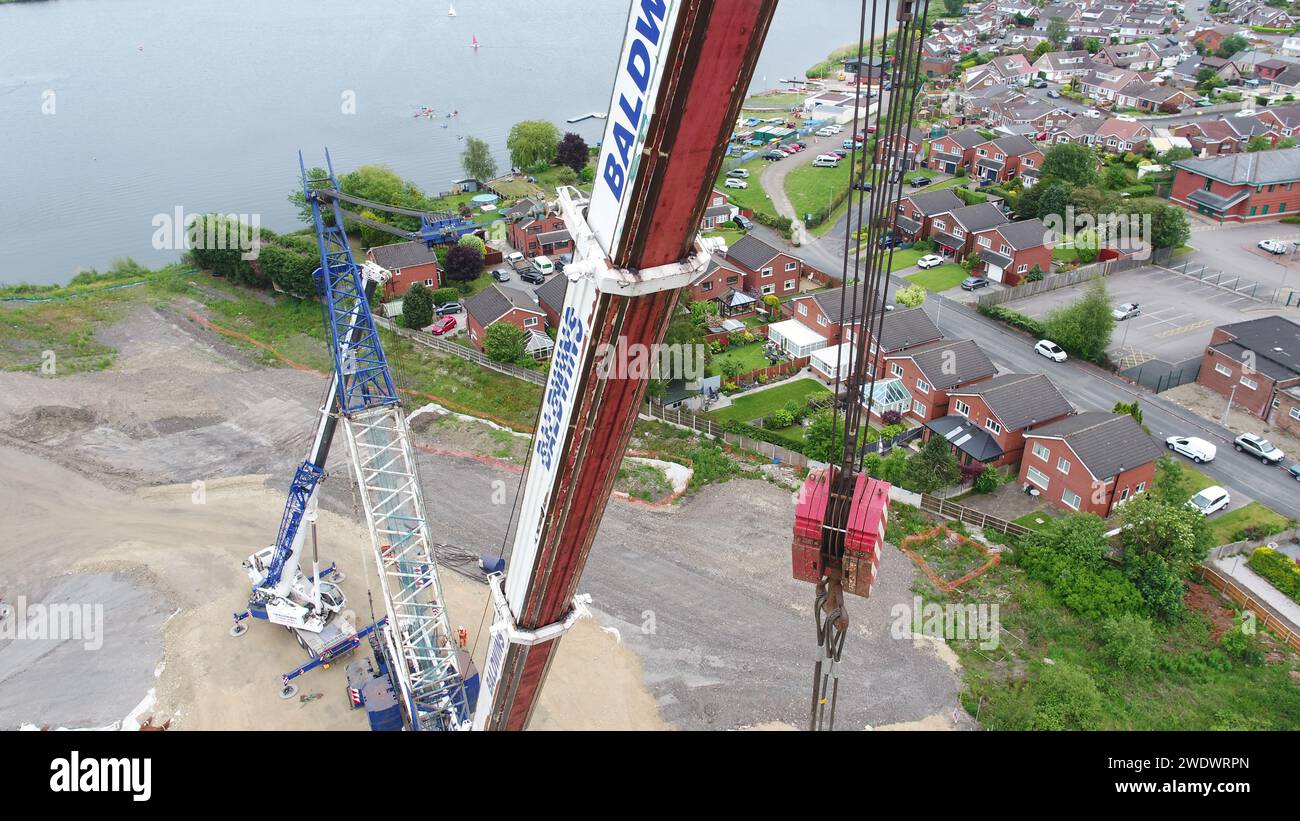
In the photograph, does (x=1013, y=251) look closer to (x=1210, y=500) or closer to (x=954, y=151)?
(x=1210, y=500)

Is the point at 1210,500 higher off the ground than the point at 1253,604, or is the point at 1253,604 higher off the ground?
the point at 1210,500

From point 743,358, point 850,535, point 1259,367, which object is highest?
point 850,535

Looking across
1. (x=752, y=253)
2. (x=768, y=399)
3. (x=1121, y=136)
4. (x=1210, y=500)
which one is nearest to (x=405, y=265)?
(x=752, y=253)

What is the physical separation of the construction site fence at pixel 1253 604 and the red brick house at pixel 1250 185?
35921 millimetres

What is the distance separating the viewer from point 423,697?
18.4 metres

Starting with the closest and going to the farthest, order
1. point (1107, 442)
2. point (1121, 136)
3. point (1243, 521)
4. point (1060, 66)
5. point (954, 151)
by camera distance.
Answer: point (1243, 521), point (1107, 442), point (954, 151), point (1121, 136), point (1060, 66)

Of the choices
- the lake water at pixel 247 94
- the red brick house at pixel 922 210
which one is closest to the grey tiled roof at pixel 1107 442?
the red brick house at pixel 922 210

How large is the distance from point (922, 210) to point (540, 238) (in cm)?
2121

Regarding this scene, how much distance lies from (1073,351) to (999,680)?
2048 cm

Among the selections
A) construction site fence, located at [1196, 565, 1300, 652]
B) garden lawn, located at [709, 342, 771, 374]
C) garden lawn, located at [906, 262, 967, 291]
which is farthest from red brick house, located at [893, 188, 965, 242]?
construction site fence, located at [1196, 565, 1300, 652]

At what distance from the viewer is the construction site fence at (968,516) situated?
25859 millimetres

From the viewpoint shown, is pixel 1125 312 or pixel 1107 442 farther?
pixel 1125 312

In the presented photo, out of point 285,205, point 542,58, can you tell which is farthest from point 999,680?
point 542,58

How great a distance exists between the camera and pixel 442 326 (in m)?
39.9
